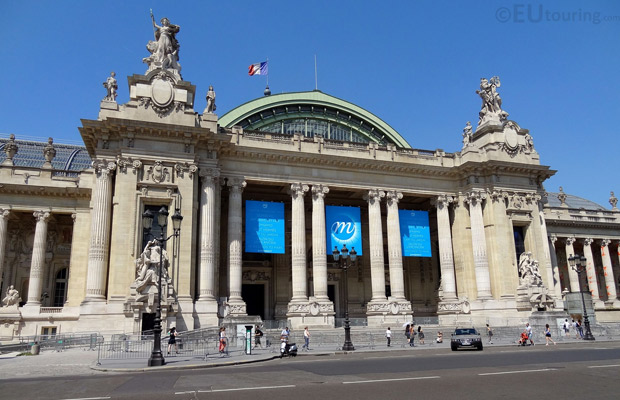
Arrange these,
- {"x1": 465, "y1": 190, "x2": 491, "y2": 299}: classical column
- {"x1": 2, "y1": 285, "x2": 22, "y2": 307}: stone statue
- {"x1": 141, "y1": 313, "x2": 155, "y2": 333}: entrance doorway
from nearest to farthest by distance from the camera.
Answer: {"x1": 141, "y1": 313, "x2": 155, "y2": 333}: entrance doorway → {"x1": 2, "y1": 285, "x2": 22, "y2": 307}: stone statue → {"x1": 465, "y1": 190, "x2": 491, "y2": 299}: classical column

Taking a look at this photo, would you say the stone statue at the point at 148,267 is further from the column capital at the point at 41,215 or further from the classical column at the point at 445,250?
the classical column at the point at 445,250

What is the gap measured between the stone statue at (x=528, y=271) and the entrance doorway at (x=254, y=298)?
2234 cm

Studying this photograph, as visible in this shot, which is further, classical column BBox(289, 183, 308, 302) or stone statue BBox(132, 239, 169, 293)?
classical column BBox(289, 183, 308, 302)

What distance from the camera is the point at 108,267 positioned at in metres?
31.5

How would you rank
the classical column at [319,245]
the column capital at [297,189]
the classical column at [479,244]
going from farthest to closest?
the classical column at [479,244] → the column capital at [297,189] → the classical column at [319,245]

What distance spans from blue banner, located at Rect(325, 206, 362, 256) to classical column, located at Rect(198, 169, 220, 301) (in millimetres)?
9777

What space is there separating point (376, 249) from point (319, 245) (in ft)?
16.7

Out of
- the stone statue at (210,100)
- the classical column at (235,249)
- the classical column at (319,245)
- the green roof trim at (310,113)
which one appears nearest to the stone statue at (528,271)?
the classical column at (319,245)

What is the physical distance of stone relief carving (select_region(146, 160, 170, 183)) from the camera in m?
32.9

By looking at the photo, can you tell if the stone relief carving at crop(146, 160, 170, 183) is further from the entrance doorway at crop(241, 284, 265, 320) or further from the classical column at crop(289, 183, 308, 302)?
the entrance doorway at crop(241, 284, 265, 320)

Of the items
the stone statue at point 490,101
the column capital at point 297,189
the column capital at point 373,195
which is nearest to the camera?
the column capital at point 297,189

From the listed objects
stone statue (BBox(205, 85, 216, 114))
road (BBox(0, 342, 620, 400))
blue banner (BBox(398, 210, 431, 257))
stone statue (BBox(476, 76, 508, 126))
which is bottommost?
road (BBox(0, 342, 620, 400))

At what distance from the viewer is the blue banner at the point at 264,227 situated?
3688 cm

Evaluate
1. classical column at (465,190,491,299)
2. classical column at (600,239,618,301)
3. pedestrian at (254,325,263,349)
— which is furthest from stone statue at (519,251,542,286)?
pedestrian at (254,325,263,349)
